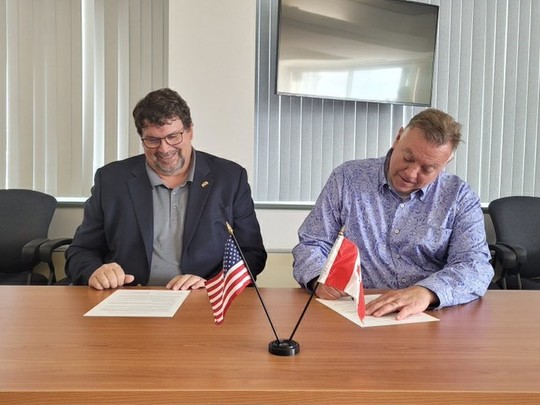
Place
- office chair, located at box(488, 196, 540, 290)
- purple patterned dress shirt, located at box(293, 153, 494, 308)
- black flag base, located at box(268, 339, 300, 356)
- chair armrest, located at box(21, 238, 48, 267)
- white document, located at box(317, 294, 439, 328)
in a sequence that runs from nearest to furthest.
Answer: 1. black flag base, located at box(268, 339, 300, 356)
2. white document, located at box(317, 294, 439, 328)
3. purple patterned dress shirt, located at box(293, 153, 494, 308)
4. chair armrest, located at box(21, 238, 48, 267)
5. office chair, located at box(488, 196, 540, 290)

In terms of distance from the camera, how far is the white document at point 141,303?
1426 millimetres

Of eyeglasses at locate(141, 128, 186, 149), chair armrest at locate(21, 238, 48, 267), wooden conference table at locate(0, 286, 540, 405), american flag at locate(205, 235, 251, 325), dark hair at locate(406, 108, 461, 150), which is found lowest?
chair armrest at locate(21, 238, 48, 267)

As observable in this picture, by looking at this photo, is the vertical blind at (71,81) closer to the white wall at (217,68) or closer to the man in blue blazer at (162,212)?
the white wall at (217,68)

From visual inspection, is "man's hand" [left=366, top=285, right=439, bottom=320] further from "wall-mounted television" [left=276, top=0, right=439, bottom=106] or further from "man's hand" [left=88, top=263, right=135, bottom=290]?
"wall-mounted television" [left=276, top=0, right=439, bottom=106]

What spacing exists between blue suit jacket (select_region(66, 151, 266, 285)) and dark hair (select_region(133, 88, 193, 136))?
0.73 ft

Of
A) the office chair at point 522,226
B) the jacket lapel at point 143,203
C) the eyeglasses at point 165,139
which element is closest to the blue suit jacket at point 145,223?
the jacket lapel at point 143,203

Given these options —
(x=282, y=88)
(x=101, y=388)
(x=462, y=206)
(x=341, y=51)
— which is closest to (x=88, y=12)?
(x=282, y=88)

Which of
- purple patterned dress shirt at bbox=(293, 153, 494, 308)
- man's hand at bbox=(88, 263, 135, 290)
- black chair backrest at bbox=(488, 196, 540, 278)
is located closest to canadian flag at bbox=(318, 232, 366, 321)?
purple patterned dress shirt at bbox=(293, 153, 494, 308)

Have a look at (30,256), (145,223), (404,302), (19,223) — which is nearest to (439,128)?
(404,302)

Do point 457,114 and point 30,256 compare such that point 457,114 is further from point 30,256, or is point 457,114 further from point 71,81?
point 30,256

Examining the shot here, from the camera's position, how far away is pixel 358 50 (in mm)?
3404

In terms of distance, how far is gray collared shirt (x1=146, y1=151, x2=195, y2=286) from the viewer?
2.09 meters

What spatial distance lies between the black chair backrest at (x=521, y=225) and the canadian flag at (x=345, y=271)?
2.28m

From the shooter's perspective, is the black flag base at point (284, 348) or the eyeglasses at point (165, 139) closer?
the black flag base at point (284, 348)
